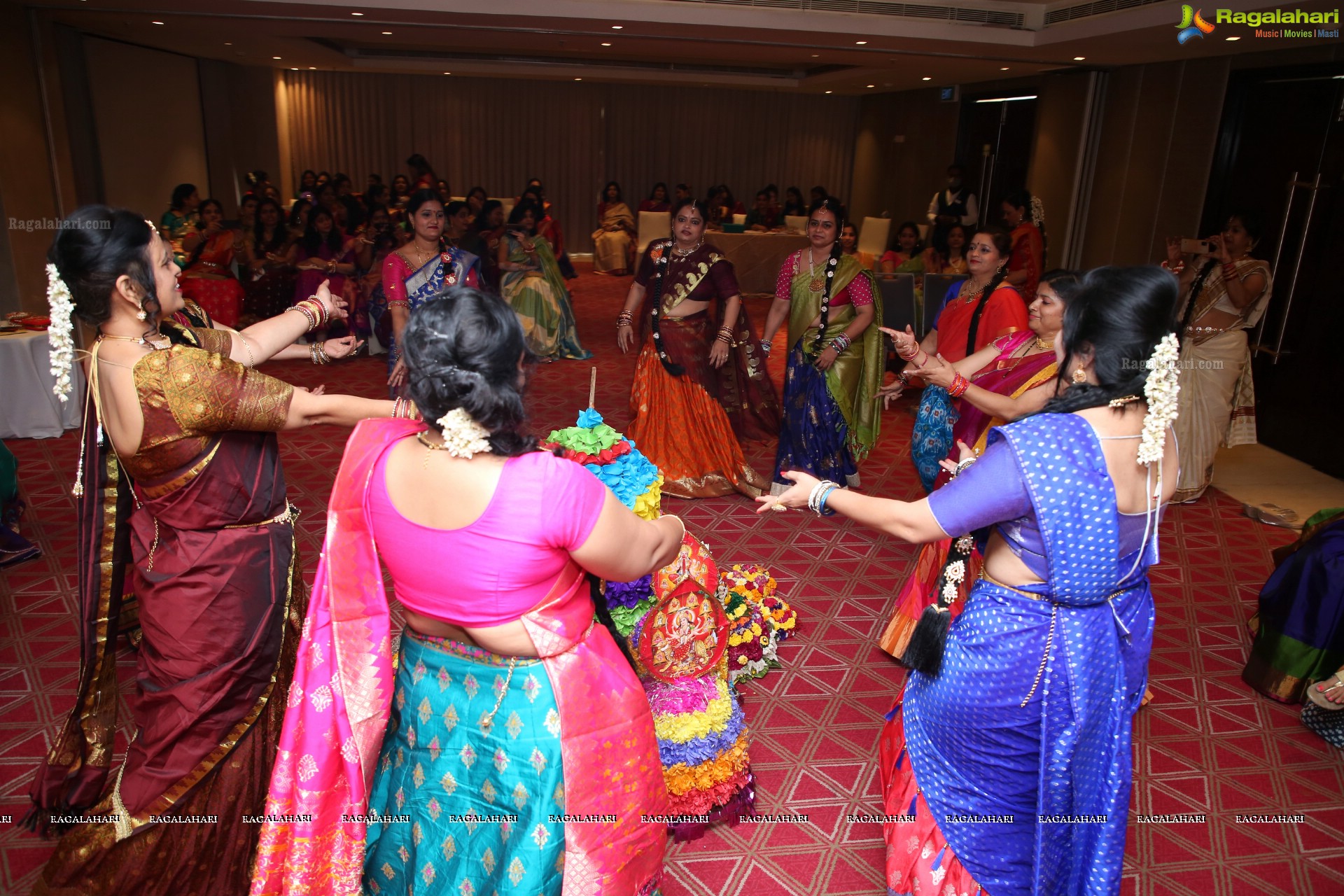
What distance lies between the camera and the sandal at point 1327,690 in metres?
2.70

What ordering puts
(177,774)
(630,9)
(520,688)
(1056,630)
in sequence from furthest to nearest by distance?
1. (630,9)
2. (177,774)
3. (1056,630)
4. (520,688)

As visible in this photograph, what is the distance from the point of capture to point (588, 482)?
1.46m

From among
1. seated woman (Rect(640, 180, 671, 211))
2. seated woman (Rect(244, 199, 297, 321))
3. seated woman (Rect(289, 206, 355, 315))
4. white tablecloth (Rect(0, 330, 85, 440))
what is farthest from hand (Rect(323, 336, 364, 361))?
seated woman (Rect(640, 180, 671, 211))

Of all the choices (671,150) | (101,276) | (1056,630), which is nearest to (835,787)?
(1056,630)

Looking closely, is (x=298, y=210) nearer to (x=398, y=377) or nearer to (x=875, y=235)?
(x=398, y=377)

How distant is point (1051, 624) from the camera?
5.67 feet

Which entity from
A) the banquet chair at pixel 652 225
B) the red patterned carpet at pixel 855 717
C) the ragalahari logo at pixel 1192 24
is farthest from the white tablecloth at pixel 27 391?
the banquet chair at pixel 652 225

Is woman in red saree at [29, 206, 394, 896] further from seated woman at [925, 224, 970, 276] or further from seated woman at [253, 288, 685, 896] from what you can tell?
seated woman at [925, 224, 970, 276]

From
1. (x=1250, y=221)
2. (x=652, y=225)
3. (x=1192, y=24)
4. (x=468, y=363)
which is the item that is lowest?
(x=652, y=225)

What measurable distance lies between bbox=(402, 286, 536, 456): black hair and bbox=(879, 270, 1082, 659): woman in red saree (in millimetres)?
1150

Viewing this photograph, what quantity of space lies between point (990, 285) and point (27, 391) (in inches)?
198

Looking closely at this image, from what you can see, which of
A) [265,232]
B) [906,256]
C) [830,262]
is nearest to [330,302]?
[830,262]

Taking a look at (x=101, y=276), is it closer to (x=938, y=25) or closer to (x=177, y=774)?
(x=177, y=774)

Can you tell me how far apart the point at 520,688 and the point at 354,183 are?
1445 cm
